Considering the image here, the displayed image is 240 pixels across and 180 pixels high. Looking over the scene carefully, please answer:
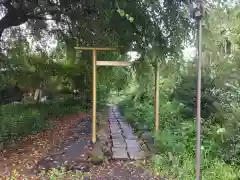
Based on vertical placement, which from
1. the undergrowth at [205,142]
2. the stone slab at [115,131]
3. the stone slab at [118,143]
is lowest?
the stone slab at [115,131]

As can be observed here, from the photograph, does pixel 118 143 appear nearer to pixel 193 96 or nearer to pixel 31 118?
pixel 193 96

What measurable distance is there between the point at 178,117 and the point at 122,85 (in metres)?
9.20

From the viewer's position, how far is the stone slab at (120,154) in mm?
5332

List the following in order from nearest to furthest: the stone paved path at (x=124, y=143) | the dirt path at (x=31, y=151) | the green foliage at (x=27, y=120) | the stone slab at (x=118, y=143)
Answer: the dirt path at (x=31, y=151)
the stone paved path at (x=124, y=143)
the stone slab at (x=118, y=143)
the green foliage at (x=27, y=120)

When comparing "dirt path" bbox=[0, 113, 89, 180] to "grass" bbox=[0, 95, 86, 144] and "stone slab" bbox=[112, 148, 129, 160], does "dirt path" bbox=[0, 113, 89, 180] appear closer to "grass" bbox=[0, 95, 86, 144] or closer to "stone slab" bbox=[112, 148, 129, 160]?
"grass" bbox=[0, 95, 86, 144]

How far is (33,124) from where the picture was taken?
865 cm

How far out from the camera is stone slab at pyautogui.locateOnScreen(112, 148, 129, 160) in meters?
5.33

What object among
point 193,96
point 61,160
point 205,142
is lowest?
point 61,160

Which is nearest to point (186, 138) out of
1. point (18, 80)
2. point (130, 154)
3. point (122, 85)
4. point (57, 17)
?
point (130, 154)

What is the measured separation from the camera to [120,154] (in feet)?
18.1

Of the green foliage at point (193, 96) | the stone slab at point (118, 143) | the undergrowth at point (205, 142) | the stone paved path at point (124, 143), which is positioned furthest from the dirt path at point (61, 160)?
the green foliage at point (193, 96)

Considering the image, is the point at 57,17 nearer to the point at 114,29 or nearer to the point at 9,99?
the point at 114,29

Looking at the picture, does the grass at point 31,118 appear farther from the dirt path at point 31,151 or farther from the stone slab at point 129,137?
the stone slab at point 129,137

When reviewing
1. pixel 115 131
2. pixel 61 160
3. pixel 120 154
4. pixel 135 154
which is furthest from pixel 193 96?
pixel 61 160
